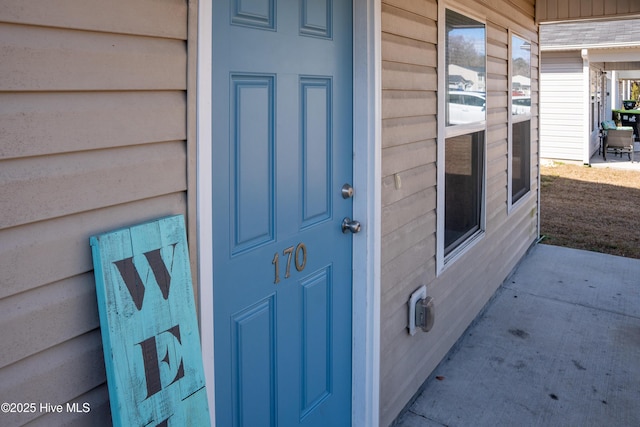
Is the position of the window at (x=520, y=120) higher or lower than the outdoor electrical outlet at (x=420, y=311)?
higher

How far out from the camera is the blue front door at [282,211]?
1.92m

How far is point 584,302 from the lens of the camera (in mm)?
4906

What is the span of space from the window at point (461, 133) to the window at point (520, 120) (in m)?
1.04

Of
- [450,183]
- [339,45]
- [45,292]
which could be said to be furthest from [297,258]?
[450,183]

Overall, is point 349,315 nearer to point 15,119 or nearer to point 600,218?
point 15,119

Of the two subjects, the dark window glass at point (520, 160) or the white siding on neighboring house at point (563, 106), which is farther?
the white siding on neighboring house at point (563, 106)

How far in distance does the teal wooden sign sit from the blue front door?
12.5 inches

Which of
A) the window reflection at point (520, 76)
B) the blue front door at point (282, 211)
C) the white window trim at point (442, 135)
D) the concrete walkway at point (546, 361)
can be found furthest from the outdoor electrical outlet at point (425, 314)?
the window reflection at point (520, 76)

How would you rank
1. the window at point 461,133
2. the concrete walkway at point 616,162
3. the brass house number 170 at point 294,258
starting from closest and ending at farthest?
the brass house number 170 at point 294,258 < the window at point 461,133 < the concrete walkway at point 616,162

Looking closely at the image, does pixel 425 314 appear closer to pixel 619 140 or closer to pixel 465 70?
pixel 465 70

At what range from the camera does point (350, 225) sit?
2.60 m

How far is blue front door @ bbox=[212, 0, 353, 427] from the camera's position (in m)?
1.92

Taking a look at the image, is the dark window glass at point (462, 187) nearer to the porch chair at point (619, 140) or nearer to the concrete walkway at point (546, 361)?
the concrete walkway at point (546, 361)

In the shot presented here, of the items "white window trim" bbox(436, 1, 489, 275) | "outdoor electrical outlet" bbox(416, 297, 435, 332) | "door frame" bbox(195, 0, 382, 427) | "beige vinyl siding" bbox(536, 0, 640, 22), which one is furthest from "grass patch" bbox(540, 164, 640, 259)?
"door frame" bbox(195, 0, 382, 427)
